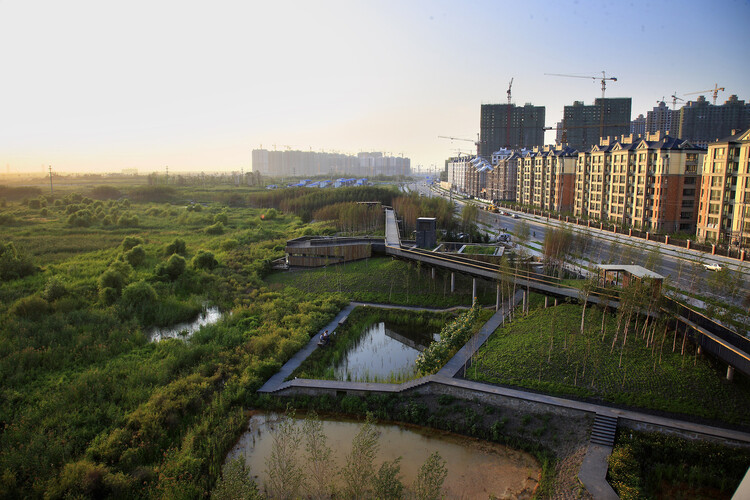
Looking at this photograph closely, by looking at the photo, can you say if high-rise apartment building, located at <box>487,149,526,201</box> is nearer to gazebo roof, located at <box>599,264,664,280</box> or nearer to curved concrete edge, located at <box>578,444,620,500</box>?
gazebo roof, located at <box>599,264,664,280</box>

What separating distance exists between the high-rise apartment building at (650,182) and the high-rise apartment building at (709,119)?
23.9m

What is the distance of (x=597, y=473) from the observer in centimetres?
944

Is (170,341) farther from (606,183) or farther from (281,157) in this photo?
(281,157)

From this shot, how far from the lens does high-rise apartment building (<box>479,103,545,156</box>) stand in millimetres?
115188

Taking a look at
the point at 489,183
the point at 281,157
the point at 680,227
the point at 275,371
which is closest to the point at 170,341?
the point at 275,371

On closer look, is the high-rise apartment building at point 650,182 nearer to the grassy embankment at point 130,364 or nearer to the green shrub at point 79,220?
the grassy embankment at point 130,364

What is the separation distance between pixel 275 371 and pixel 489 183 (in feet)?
205

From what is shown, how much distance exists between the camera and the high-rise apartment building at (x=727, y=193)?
2552 centimetres

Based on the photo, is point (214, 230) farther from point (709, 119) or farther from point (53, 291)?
point (709, 119)

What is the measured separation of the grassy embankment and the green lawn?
7357mm

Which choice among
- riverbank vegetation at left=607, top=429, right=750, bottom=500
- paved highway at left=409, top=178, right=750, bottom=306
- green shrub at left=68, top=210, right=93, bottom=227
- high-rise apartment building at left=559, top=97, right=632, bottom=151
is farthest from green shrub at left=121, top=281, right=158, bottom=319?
high-rise apartment building at left=559, top=97, right=632, bottom=151

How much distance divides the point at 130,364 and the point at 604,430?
13.8 meters

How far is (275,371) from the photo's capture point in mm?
14820

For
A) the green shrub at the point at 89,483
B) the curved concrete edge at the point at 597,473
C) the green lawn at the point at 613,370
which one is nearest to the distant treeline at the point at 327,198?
the green lawn at the point at 613,370
